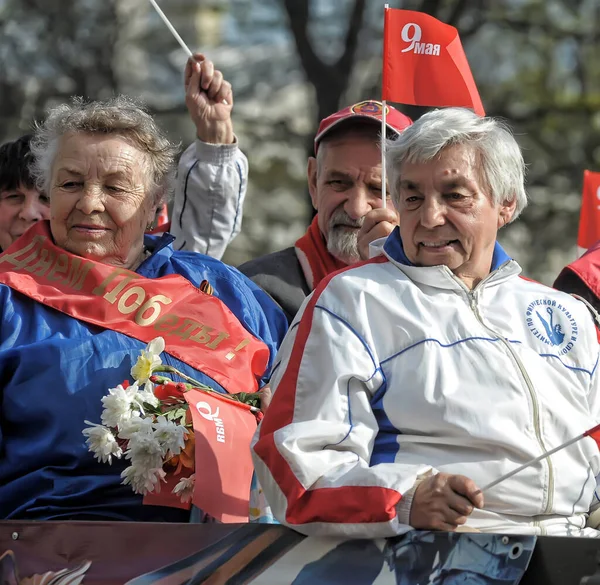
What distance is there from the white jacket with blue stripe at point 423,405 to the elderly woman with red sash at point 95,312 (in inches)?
32.4

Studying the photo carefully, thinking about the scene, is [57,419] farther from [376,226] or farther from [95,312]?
[376,226]

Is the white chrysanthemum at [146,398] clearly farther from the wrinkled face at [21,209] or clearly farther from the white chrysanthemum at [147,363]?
the wrinkled face at [21,209]

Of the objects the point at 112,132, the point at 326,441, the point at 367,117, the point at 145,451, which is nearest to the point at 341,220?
the point at 367,117

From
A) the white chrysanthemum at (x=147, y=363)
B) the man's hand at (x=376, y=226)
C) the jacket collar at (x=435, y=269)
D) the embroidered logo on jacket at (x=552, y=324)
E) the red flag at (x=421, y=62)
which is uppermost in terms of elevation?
the red flag at (x=421, y=62)

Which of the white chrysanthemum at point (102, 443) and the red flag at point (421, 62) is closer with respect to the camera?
the white chrysanthemum at point (102, 443)

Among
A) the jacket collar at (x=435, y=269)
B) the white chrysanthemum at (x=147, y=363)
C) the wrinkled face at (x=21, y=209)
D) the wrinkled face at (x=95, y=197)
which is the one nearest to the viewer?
the jacket collar at (x=435, y=269)

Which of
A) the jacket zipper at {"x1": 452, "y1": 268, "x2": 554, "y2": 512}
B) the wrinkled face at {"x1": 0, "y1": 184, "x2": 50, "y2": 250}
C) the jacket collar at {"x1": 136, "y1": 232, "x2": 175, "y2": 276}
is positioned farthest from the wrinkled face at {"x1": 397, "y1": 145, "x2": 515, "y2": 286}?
the wrinkled face at {"x1": 0, "y1": 184, "x2": 50, "y2": 250}

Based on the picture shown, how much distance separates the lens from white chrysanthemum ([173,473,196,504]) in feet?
12.6

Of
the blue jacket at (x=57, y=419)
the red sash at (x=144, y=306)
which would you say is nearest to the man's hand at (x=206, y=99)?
the red sash at (x=144, y=306)

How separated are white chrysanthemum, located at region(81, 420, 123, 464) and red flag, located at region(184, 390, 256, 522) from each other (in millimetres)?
240

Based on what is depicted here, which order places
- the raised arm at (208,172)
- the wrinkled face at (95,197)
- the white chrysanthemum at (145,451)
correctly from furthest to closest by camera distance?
the raised arm at (208,172) → the wrinkled face at (95,197) → the white chrysanthemum at (145,451)

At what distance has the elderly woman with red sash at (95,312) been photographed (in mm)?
4137

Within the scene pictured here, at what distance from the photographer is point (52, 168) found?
15.7 feet

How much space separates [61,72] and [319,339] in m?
11.3
